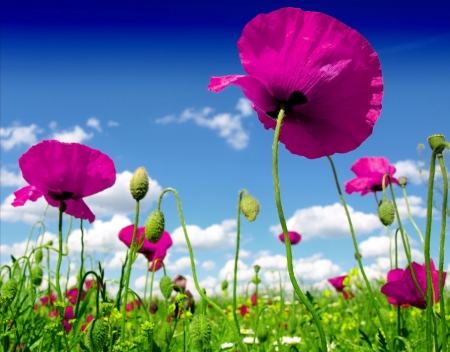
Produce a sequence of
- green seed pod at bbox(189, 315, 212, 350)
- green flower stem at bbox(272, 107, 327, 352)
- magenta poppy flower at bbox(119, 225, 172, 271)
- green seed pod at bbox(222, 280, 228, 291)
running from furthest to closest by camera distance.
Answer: green seed pod at bbox(222, 280, 228, 291), magenta poppy flower at bbox(119, 225, 172, 271), green seed pod at bbox(189, 315, 212, 350), green flower stem at bbox(272, 107, 327, 352)

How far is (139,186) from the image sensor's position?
5.11 feet

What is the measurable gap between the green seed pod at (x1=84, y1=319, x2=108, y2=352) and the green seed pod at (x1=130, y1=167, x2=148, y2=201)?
420 mm

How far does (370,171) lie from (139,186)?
1973mm

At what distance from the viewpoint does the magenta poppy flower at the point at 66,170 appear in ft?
6.37

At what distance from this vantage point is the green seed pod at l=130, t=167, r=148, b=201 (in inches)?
61.1

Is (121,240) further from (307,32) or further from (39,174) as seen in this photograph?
(307,32)

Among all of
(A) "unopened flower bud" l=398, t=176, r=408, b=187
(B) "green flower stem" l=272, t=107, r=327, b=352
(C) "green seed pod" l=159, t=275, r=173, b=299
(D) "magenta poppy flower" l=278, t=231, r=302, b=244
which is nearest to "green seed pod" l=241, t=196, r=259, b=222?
(B) "green flower stem" l=272, t=107, r=327, b=352

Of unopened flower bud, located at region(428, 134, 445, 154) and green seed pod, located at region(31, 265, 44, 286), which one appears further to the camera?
green seed pod, located at region(31, 265, 44, 286)

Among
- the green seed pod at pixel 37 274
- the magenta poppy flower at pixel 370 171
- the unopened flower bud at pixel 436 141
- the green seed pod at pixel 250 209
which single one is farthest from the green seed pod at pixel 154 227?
the magenta poppy flower at pixel 370 171

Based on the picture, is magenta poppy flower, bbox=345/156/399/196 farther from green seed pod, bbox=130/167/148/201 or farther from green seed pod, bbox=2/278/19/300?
green seed pod, bbox=2/278/19/300

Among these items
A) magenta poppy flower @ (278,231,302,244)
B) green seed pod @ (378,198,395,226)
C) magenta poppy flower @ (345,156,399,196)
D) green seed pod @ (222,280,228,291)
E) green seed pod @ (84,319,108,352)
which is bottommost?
green seed pod @ (84,319,108,352)

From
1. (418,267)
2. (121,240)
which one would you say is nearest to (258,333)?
(418,267)

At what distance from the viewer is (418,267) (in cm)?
225

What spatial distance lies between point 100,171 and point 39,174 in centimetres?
24
